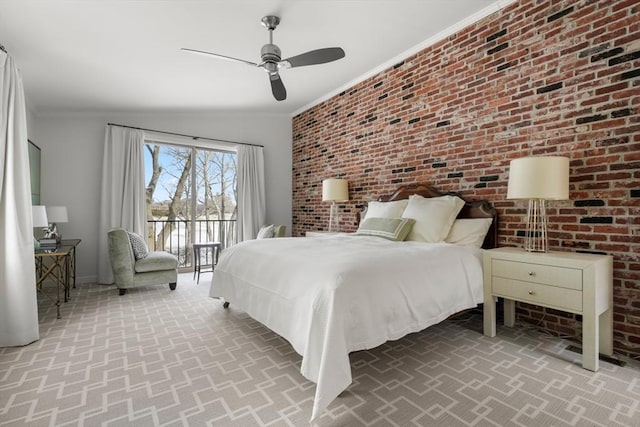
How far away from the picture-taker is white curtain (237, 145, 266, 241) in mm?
5664

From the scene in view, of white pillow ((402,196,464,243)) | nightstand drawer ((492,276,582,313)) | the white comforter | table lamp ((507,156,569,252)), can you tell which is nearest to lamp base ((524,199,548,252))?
table lamp ((507,156,569,252))

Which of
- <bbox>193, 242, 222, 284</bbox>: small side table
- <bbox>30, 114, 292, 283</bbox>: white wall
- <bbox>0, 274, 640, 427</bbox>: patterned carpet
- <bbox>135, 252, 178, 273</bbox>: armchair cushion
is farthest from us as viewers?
<bbox>193, 242, 222, 284</bbox>: small side table

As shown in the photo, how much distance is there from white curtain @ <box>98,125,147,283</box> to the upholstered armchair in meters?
0.85

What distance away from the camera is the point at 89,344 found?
2.42 m

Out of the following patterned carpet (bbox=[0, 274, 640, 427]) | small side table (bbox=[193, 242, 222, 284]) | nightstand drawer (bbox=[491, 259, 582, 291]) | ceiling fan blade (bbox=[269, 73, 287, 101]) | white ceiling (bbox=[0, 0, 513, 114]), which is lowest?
patterned carpet (bbox=[0, 274, 640, 427])

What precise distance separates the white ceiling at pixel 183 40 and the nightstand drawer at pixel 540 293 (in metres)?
2.53

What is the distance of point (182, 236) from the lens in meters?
5.61

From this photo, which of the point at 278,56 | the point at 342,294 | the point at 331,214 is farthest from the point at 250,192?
the point at 342,294

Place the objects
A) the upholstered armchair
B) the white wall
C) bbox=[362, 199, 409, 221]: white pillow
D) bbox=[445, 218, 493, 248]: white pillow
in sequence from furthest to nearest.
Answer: the white wall < the upholstered armchair < bbox=[362, 199, 409, 221]: white pillow < bbox=[445, 218, 493, 248]: white pillow

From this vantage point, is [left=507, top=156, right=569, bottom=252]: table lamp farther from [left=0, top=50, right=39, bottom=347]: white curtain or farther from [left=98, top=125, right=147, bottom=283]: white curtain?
[left=98, top=125, right=147, bottom=283]: white curtain

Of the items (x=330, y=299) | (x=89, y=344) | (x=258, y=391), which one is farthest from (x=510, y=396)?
(x=89, y=344)

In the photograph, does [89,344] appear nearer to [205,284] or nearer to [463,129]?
[205,284]

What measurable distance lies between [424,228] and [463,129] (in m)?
1.15

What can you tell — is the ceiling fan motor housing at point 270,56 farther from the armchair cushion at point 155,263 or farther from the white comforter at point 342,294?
the armchair cushion at point 155,263
